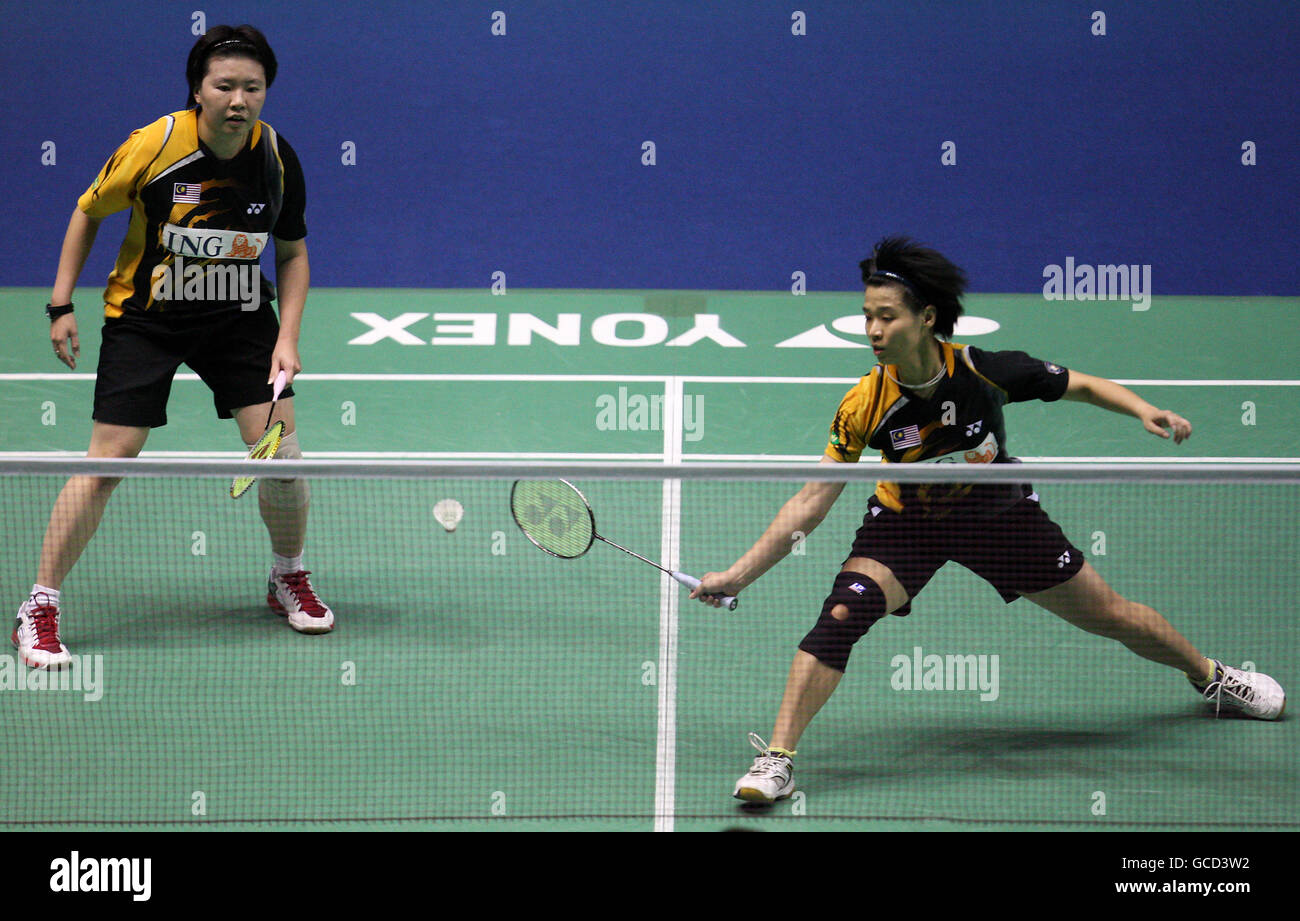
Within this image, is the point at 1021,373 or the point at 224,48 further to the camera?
the point at 224,48

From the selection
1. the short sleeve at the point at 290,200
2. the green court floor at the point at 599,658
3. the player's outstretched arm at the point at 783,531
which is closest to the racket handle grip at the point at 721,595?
the player's outstretched arm at the point at 783,531

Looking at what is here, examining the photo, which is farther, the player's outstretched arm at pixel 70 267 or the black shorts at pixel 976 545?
the player's outstretched arm at pixel 70 267

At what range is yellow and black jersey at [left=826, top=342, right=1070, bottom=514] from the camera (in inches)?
157

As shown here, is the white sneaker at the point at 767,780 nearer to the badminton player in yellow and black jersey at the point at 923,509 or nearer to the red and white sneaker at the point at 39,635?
the badminton player in yellow and black jersey at the point at 923,509

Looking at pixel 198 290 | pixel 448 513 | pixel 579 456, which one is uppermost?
pixel 198 290

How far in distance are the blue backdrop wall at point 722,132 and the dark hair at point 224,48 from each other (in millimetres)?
5724

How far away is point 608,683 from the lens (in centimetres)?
446

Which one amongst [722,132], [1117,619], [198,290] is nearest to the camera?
[1117,619]

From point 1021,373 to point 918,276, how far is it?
44 cm

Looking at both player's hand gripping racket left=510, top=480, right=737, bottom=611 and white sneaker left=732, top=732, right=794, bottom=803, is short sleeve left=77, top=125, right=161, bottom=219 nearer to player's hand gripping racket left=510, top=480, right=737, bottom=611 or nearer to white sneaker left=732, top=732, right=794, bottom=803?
player's hand gripping racket left=510, top=480, right=737, bottom=611

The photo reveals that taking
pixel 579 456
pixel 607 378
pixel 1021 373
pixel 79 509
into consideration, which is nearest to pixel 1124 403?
pixel 1021 373

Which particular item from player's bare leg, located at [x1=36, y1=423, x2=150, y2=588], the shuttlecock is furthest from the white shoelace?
player's bare leg, located at [x1=36, y1=423, x2=150, y2=588]

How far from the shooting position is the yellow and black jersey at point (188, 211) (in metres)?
4.51

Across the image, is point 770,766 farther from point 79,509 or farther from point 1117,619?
point 79,509
